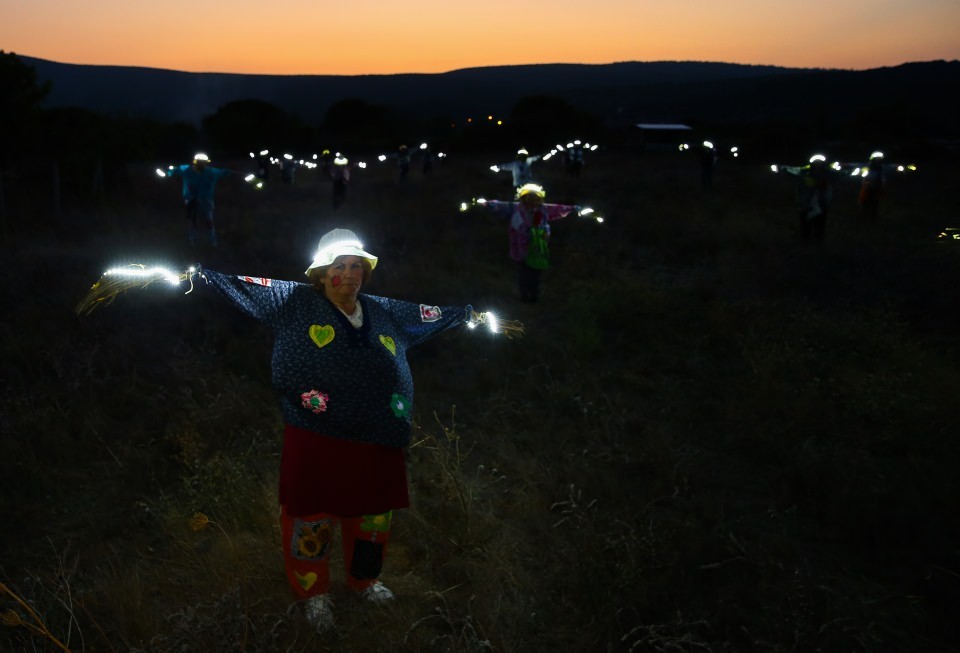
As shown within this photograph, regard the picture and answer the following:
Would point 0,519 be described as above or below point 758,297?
below

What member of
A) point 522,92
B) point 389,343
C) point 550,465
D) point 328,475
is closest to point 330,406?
point 328,475

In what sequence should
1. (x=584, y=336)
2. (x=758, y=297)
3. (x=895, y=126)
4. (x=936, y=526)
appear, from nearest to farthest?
(x=936, y=526) < (x=584, y=336) < (x=758, y=297) < (x=895, y=126)

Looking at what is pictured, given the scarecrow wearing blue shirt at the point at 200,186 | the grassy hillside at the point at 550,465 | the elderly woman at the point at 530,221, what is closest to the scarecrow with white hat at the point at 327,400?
the grassy hillside at the point at 550,465

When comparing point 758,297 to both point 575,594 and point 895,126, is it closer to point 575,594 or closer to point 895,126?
point 575,594

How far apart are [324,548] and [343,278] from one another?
50.7 inches

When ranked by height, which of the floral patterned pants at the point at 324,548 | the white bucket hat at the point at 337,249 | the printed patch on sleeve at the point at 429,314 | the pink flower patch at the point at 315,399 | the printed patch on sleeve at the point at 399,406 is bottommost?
the floral patterned pants at the point at 324,548

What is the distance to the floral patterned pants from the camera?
325 centimetres

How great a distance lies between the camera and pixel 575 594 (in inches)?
145

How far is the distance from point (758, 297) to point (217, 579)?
7773mm

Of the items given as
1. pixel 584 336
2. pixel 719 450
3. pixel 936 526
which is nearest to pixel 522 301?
pixel 584 336

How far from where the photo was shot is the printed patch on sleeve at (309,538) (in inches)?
128

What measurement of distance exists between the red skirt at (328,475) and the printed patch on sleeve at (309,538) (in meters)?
0.09

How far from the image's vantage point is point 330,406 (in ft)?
10.3

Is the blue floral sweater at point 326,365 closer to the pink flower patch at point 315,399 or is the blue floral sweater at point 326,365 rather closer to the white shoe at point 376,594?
the pink flower patch at point 315,399
